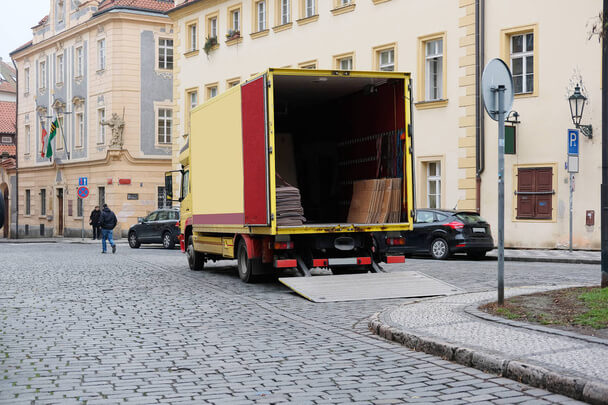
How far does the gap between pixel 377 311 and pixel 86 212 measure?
39.9m

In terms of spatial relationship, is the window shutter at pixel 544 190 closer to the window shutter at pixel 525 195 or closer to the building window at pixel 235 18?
the window shutter at pixel 525 195

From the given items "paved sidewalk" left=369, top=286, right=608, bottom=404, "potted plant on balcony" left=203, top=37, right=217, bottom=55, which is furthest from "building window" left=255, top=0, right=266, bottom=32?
"paved sidewalk" left=369, top=286, right=608, bottom=404

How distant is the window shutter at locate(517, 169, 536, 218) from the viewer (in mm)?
24125

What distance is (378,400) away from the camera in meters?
5.70

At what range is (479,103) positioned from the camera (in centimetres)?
2569

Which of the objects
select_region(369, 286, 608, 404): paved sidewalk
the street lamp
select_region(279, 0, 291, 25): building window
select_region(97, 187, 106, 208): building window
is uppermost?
select_region(279, 0, 291, 25): building window

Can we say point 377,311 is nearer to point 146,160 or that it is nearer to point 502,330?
point 502,330

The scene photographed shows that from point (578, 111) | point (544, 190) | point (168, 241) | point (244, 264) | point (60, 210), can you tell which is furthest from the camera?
point (60, 210)

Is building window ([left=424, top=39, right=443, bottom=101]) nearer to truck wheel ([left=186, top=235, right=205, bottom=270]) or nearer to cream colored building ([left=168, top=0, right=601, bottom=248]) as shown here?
cream colored building ([left=168, top=0, right=601, bottom=248])

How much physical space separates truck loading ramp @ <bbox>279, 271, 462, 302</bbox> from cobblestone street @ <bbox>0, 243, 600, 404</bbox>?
0.25 meters

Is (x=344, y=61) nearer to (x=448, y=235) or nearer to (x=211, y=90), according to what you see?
(x=211, y=90)

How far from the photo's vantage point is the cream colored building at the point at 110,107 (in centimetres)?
4503

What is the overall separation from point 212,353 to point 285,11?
27.6 m

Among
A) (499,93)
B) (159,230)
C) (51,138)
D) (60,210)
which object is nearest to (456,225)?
(499,93)
